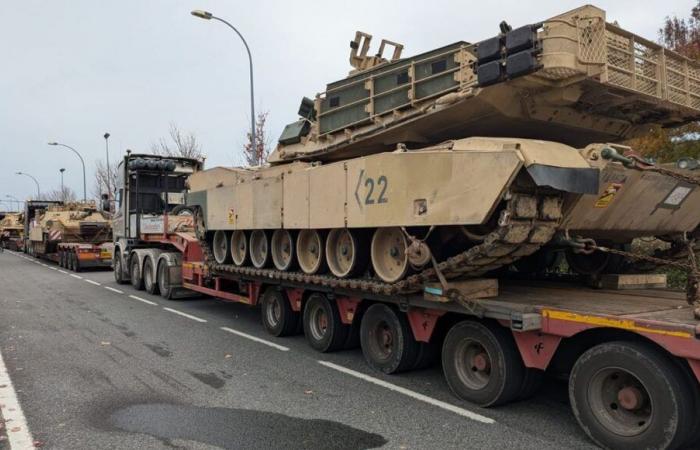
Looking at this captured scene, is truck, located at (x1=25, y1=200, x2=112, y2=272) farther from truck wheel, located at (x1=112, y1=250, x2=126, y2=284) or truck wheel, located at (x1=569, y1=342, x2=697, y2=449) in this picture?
truck wheel, located at (x1=569, y1=342, x2=697, y2=449)

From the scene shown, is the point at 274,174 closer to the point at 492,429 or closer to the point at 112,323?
the point at 112,323

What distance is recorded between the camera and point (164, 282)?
14.2 metres

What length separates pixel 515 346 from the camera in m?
5.63

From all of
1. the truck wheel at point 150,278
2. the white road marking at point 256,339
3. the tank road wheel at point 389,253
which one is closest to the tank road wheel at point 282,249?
the white road marking at point 256,339

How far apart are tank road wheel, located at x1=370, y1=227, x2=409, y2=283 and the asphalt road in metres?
1.16

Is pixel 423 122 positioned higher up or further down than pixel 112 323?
higher up

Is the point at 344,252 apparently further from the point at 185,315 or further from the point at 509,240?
the point at 185,315

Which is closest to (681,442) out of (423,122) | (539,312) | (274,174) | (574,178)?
(539,312)

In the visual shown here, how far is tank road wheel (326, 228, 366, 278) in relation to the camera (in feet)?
23.9

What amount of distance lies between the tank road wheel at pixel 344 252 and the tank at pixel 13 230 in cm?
3880

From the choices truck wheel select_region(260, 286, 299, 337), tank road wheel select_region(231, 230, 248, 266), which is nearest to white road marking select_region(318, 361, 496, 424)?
truck wheel select_region(260, 286, 299, 337)

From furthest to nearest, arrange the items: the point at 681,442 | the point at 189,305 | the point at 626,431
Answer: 1. the point at 189,305
2. the point at 626,431
3. the point at 681,442

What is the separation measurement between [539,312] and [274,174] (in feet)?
15.5

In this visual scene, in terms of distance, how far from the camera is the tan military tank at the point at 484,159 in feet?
17.5
